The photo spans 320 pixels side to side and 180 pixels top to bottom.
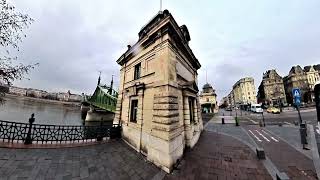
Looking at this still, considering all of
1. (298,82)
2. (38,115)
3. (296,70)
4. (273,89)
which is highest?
(296,70)

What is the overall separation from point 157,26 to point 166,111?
16.0ft

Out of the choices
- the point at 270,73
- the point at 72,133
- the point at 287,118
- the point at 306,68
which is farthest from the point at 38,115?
the point at 306,68

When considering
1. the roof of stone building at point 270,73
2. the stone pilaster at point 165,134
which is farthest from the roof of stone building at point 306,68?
the stone pilaster at point 165,134

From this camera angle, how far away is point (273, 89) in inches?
2525

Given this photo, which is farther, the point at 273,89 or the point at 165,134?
the point at 273,89

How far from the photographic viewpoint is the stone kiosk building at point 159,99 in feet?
24.7

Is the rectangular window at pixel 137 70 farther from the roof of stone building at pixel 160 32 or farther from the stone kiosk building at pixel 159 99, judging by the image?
the roof of stone building at pixel 160 32

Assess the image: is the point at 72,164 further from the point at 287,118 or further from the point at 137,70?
the point at 287,118

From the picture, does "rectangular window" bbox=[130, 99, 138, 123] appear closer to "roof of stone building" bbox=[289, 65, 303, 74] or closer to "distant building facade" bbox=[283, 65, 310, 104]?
"distant building facade" bbox=[283, 65, 310, 104]

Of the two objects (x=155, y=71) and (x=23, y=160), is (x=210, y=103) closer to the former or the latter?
(x=155, y=71)

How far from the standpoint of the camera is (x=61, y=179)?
18.0ft

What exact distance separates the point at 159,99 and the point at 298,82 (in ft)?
241

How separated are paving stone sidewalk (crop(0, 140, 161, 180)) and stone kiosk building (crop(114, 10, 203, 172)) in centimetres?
107

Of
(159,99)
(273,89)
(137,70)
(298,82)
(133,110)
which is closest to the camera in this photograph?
(159,99)
